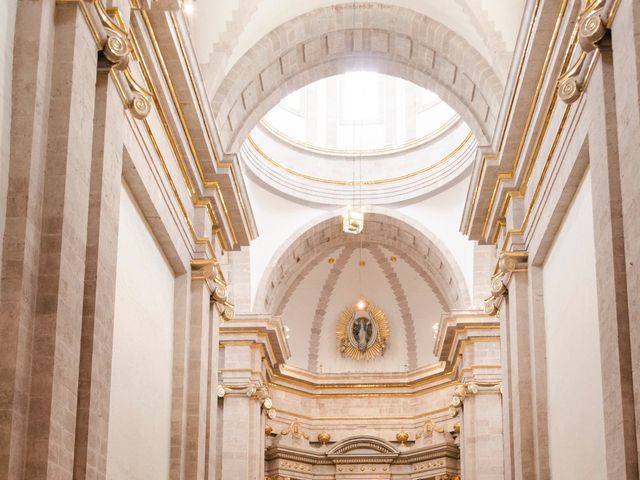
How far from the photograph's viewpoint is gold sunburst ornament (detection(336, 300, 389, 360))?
32.5 m

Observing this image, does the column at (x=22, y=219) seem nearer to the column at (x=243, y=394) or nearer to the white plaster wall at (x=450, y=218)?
the column at (x=243, y=394)

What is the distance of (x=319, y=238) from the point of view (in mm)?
29188

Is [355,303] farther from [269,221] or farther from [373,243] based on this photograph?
[269,221]

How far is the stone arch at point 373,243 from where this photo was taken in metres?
27.1

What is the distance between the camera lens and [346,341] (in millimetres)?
32562

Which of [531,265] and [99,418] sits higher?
[531,265]

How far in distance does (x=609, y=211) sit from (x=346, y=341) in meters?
23.3

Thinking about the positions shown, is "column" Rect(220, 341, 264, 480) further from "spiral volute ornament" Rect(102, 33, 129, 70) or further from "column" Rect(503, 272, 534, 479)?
"spiral volute ornament" Rect(102, 33, 129, 70)

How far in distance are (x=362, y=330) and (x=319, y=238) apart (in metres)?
4.42

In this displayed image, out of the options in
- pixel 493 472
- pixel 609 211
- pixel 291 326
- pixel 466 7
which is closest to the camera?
pixel 609 211

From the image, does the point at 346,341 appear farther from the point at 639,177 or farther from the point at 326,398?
the point at 639,177

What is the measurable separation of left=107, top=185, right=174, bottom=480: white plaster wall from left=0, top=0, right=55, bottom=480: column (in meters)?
3.55

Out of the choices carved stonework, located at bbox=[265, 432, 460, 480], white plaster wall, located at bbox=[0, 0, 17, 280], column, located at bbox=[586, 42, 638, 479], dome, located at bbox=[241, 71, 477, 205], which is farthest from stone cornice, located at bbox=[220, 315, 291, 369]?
white plaster wall, located at bbox=[0, 0, 17, 280]

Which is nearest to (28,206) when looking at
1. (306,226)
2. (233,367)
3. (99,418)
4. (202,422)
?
(99,418)
